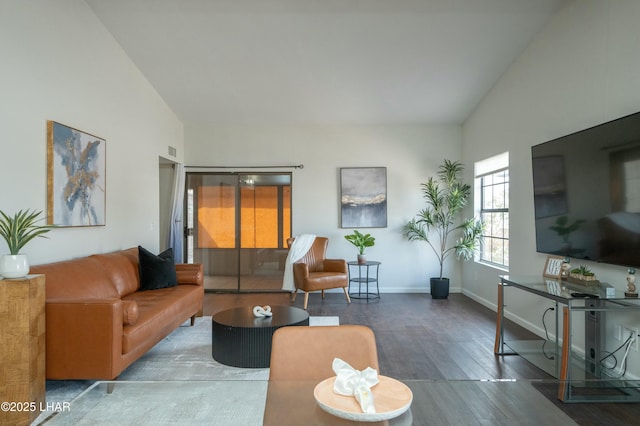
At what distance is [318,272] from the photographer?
6.10 metres

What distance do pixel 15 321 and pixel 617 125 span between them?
4.23 metres

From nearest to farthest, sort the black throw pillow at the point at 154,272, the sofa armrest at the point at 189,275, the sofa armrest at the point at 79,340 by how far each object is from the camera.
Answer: the sofa armrest at the point at 79,340, the black throw pillow at the point at 154,272, the sofa armrest at the point at 189,275

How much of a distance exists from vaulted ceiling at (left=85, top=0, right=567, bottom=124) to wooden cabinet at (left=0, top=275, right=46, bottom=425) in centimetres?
313

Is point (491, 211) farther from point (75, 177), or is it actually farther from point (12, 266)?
point (12, 266)

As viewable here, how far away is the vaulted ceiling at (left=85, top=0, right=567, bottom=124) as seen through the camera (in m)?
4.23

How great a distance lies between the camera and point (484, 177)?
19.9ft

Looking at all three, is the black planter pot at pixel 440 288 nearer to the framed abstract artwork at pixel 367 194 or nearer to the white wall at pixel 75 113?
the framed abstract artwork at pixel 367 194

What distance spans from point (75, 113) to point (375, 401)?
13.0 feet

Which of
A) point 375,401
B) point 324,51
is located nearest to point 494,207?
point 324,51

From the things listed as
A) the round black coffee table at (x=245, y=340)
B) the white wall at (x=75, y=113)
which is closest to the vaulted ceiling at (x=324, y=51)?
the white wall at (x=75, y=113)

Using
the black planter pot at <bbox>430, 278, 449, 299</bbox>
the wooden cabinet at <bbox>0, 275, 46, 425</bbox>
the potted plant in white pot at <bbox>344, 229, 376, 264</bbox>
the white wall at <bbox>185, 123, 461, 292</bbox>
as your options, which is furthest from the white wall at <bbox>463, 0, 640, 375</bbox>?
the wooden cabinet at <bbox>0, 275, 46, 425</bbox>

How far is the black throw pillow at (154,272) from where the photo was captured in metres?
4.35

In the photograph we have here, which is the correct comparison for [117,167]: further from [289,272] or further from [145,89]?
[289,272]

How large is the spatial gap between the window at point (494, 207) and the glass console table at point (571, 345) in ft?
5.76
